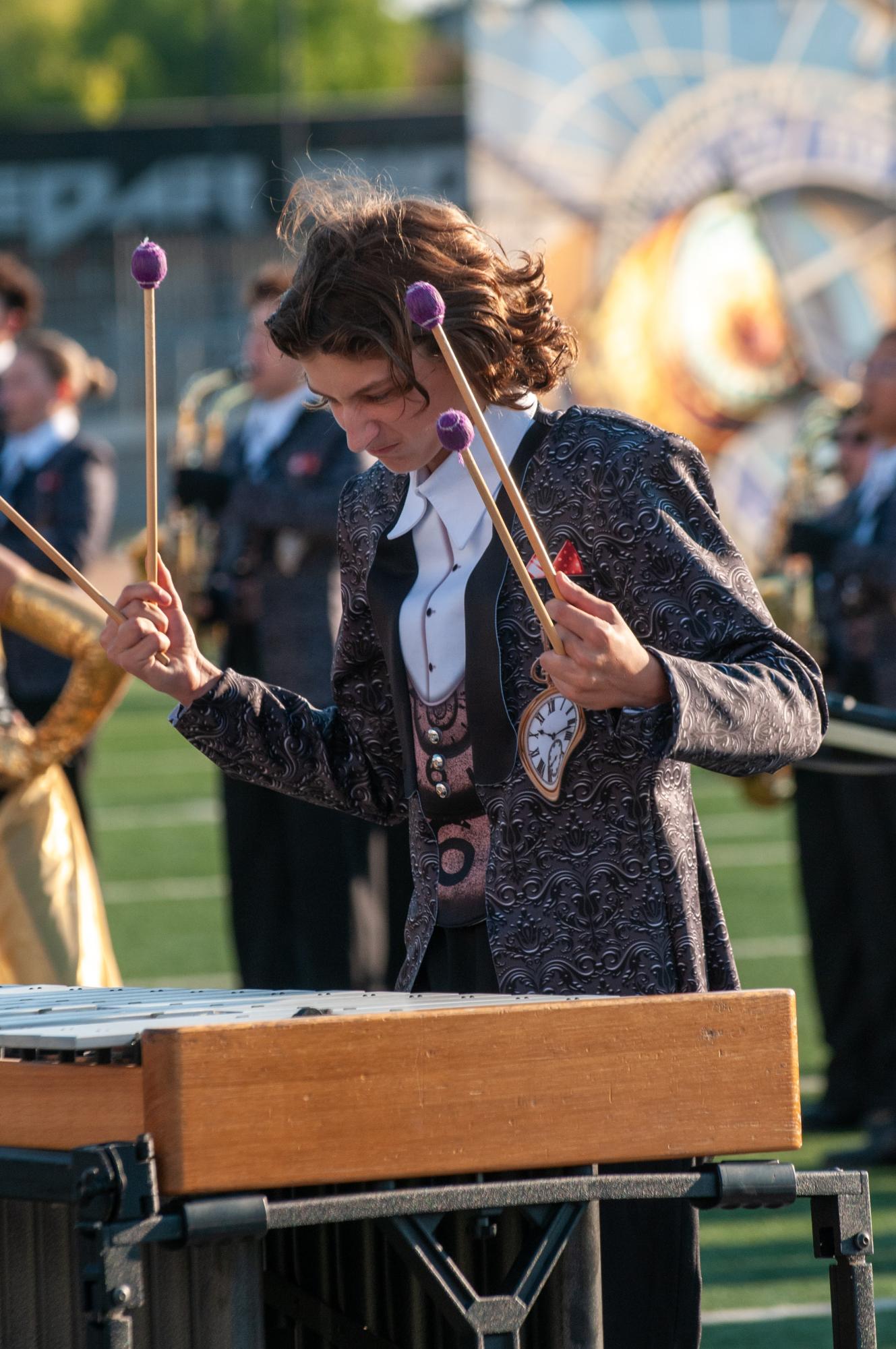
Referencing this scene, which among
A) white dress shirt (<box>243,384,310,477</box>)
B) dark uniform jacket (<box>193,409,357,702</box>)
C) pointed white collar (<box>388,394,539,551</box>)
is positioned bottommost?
pointed white collar (<box>388,394,539,551</box>)

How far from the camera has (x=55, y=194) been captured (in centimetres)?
2227

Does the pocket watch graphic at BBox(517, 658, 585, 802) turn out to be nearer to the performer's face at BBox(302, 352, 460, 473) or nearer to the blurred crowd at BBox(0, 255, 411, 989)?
the performer's face at BBox(302, 352, 460, 473)

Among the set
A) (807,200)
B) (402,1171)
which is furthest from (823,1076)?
(807,200)

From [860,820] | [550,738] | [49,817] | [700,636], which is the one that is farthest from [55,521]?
[700,636]

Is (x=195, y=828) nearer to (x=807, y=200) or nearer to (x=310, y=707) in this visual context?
(x=310, y=707)

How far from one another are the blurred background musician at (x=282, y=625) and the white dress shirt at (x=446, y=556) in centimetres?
317

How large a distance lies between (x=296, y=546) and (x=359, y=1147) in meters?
4.07

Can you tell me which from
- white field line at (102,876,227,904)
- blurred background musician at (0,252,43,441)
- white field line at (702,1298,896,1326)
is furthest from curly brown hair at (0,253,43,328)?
white field line at (702,1298,896,1326)

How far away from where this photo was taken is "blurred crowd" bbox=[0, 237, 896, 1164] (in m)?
5.60

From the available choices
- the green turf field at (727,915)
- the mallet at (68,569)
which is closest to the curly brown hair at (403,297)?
the mallet at (68,569)

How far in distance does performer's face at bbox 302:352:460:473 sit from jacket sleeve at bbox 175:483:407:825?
0.26m

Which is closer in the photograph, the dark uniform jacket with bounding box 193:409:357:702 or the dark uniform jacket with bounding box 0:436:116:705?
the dark uniform jacket with bounding box 193:409:357:702

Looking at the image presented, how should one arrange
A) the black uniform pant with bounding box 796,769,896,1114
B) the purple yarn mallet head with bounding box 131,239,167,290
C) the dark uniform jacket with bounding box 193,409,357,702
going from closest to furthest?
the purple yarn mallet head with bounding box 131,239,167,290, the black uniform pant with bounding box 796,769,896,1114, the dark uniform jacket with bounding box 193,409,357,702

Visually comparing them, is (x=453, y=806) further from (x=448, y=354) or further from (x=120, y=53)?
(x=120, y=53)
